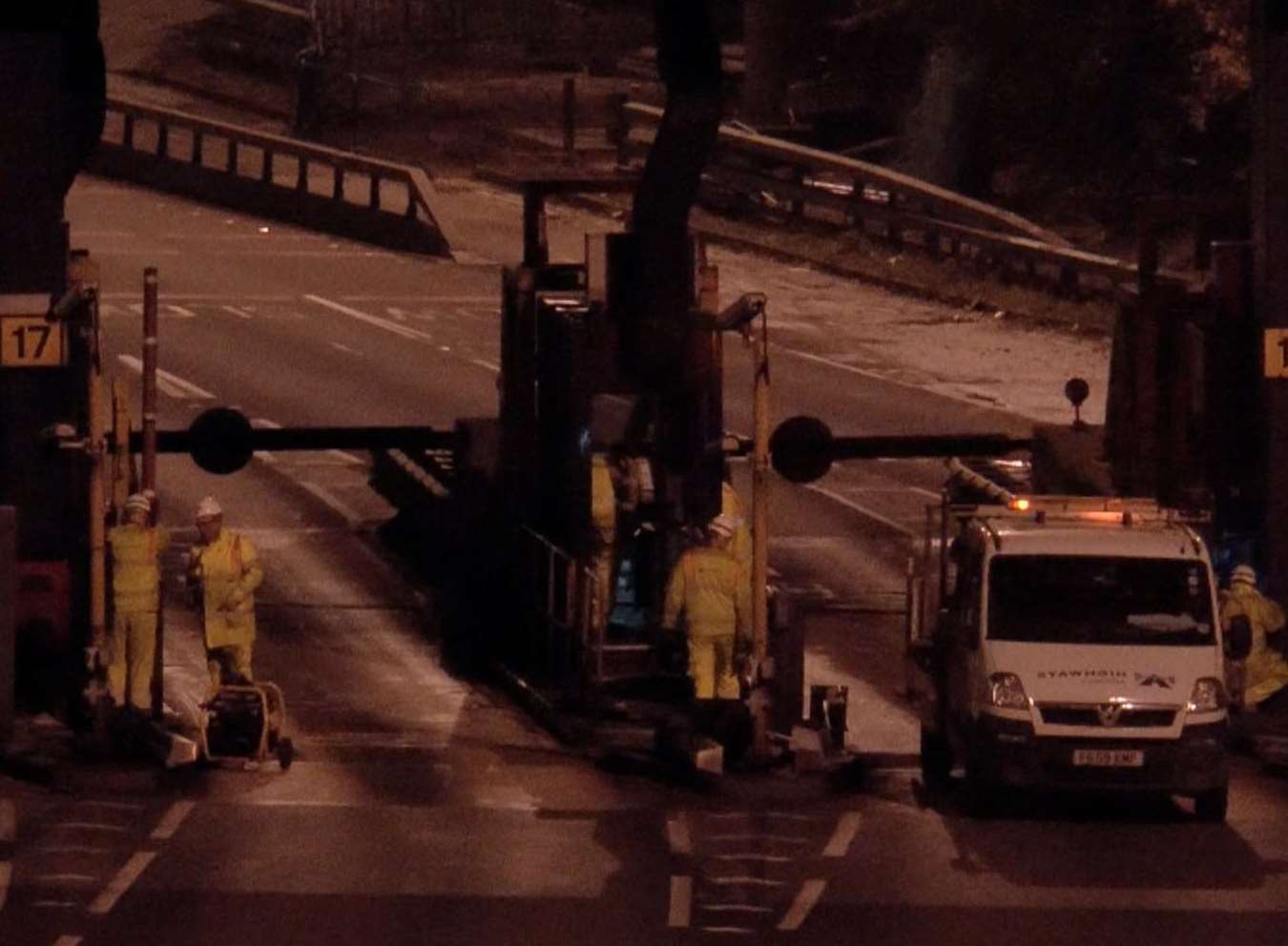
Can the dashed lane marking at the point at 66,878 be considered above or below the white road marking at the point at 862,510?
above

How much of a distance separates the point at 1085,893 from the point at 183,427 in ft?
69.3

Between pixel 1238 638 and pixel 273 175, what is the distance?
118 feet

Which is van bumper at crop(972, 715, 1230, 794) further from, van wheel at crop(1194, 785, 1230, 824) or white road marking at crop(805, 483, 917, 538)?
white road marking at crop(805, 483, 917, 538)

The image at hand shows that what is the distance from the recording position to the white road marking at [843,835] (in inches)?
786

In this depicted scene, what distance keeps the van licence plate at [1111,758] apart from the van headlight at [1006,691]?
1.75 feet

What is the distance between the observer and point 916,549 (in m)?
30.9

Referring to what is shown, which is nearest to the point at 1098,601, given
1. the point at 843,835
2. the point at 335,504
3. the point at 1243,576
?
the point at 843,835

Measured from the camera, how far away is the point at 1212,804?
2117 cm

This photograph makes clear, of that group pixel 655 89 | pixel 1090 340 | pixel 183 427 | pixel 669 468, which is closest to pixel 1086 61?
pixel 1090 340

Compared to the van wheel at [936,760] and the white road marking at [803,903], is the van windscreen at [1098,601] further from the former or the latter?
the white road marking at [803,903]

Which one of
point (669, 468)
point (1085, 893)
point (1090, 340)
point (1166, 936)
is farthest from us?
point (1090, 340)

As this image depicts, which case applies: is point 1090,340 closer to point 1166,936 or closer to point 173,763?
point 173,763

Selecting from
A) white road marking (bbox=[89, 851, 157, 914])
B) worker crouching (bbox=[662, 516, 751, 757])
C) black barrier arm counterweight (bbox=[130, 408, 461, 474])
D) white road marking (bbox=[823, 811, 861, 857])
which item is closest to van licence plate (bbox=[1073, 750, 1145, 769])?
white road marking (bbox=[823, 811, 861, 857])

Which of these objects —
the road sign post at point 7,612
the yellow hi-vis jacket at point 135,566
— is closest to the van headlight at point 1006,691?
the yellow hi-vis jacket at point 135,566
